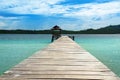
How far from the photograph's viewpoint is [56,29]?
33719 mm

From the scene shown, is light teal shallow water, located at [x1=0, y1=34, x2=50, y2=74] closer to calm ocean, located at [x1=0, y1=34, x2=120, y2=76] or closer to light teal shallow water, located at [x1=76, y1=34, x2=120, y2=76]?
calm ocean, located at [x1=0, y1=34, x2=120, y2=76]

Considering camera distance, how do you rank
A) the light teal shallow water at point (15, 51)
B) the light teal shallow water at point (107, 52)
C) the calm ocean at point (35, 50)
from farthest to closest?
the light teal shallow water at point (15, 51) → the calm ocean at point (35, 50) → the light teal shallow water at point (107, 52)

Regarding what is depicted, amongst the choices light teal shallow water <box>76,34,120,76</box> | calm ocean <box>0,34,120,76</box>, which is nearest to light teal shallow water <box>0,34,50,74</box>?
calm ocean <box>0,34,120,76</box>

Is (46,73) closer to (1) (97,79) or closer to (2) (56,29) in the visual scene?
(1) (97,79)

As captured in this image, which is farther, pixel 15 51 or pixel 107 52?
pixel 15 51

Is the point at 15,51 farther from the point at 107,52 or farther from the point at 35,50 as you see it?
the point at 107,52

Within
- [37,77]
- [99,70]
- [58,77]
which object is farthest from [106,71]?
[37,77]

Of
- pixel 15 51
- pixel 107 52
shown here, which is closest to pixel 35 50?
pixel 15 51

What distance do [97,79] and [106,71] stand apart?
1.66 feet

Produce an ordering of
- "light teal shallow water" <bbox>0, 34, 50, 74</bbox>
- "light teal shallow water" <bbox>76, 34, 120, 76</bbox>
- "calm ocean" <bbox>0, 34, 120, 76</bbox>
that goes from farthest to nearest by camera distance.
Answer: "light teal shallow water" <bbox>0, 34, 50, 74</bbox> < "calm ocean" <bbox>0, 34, 120, 76</bbox> < "light teal shallow water" <bbox>76, 34, 120, 76</bbox>

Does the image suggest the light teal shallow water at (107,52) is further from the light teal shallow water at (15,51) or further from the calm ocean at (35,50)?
the light teal shallow water at (15,51)

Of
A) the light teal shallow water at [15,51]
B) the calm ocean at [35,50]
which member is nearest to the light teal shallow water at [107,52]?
the calm ocean at [35,50]

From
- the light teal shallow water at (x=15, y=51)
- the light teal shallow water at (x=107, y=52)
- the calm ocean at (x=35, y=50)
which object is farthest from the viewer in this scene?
the light teal shallow water at (x=15, y=51)

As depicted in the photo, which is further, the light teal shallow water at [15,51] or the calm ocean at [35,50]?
the light teal shallow water at [15,51]
